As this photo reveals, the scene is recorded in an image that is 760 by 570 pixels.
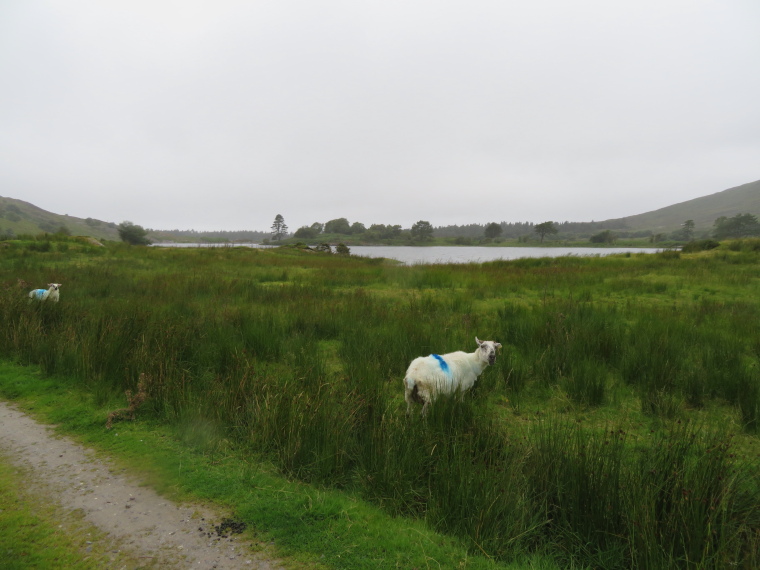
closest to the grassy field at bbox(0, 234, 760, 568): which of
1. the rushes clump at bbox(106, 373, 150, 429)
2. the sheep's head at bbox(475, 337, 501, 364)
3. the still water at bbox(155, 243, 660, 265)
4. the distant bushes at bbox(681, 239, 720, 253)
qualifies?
the rushes clump at bbox(106, 373, 150, 429)

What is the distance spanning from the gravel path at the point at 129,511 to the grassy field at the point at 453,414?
0.26 metres

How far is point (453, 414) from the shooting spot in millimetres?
3713

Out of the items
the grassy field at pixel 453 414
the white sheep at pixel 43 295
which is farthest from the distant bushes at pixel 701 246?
the white sheep at pixel 43 295

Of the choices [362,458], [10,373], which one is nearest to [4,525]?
[362,458]

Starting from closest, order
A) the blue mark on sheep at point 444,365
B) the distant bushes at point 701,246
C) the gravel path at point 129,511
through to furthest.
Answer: the gravel path at point 129,511 < the blue mark on sheep at point 444,365 < the distant bushes at point 701,246

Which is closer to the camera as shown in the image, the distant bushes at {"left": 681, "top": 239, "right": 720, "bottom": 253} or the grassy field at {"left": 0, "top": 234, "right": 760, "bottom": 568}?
the grassy field at {"left": 0, "top": 234, "right": 760, "bottom": 568}

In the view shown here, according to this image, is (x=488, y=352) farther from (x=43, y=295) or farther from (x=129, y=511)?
(x=43, y=295)

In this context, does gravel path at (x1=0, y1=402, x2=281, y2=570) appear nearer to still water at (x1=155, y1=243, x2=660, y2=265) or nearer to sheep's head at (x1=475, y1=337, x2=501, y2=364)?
sheep's head at (x1=475, y1=337, x2=501, y2=364)

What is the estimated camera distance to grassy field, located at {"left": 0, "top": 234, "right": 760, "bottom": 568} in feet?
7.98

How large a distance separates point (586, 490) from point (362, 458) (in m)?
1.81

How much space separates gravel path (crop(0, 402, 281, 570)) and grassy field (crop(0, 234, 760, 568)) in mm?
257

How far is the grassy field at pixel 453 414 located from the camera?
2.43 metres

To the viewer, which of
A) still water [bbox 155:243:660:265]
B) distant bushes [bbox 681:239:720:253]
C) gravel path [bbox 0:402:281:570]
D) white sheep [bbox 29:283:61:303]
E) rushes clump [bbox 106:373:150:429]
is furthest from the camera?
still water [bbox 155:243:660:265]

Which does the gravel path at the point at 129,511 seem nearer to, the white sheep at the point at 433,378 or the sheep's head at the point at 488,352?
the white sheep at the point at 433,378
